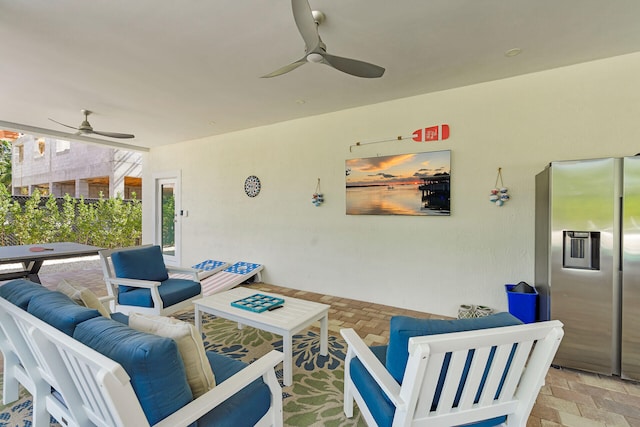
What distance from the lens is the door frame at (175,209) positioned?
5.90 metres

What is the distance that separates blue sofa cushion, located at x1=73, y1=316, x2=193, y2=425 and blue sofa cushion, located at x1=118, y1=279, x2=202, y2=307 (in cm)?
183

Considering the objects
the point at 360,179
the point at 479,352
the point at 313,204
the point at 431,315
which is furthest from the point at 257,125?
the point at 479,352

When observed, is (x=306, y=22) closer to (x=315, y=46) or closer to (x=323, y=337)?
(x=315, y=46)

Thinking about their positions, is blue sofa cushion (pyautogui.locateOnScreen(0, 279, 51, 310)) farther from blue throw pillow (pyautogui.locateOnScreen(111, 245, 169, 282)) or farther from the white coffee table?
blue throw pillow (pyautogui.locateOnScreen(111, 245, 169, 282))

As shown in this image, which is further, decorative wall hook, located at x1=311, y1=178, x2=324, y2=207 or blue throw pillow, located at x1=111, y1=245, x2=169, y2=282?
decorative wall hook, located at x1=311, y1=178, x2=324, y2=207

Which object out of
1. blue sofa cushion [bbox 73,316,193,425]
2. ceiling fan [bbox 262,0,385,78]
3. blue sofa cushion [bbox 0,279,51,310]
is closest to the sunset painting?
ceiling fan [bbox 262,0,385,78]

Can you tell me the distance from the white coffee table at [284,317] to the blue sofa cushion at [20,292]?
3.73ft

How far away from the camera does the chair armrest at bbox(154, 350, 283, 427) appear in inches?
38.2

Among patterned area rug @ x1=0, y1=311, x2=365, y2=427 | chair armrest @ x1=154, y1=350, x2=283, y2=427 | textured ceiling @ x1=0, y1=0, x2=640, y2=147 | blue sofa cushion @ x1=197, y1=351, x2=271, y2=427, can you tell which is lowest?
patterned area rug @ x1=0, y1=311, x2=365, y2=427

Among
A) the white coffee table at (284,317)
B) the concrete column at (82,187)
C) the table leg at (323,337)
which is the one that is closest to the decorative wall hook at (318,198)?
the white coffee table at (284,317)

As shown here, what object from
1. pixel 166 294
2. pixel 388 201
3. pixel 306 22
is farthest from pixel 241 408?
pixel 388 201

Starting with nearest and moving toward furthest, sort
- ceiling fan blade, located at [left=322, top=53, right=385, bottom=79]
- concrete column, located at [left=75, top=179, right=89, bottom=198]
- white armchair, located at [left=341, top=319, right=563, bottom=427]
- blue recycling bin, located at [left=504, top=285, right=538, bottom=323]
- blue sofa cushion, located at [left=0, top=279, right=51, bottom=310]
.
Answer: white armchair, located at [left=341, top=319, right=563, bottom=427]
blue sofa cushion, located at [left=0, top=279, right=51, bottom=310]
ceiling fan blade, located at [left=322, top=53, right=385, bottom=79]
blue recycling bin, located at [left=504, top=285, right=538, bottom=323]
concrete column, located at [left=75, top=179, right=89, bottom=198]

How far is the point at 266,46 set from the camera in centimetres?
243

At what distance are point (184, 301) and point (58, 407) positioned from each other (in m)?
1.61
